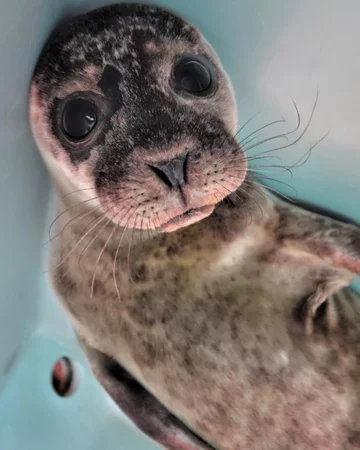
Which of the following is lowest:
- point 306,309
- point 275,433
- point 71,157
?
point 275,433

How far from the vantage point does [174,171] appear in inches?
38.9

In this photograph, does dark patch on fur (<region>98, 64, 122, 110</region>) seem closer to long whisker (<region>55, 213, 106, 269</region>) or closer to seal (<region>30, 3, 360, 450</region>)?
seal (<region>30, 3, 360, 450</region>)

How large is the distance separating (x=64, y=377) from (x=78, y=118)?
96 cm

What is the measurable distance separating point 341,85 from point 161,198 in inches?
27.4

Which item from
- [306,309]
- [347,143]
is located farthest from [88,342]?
[347,143]

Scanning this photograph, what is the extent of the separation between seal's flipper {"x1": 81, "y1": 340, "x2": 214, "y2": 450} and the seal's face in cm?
48

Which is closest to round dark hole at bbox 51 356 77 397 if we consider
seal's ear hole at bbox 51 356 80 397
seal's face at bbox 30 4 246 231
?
seal's ear hole at bbox 51 356 80 397

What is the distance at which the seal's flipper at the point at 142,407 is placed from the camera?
4.81 ft

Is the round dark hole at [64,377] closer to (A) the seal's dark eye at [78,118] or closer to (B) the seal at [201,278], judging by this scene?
(B) the seal at [201,278]

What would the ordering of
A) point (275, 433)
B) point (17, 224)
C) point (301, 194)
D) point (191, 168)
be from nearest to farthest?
point (191, 168) < point (275, 433) < point (17, 224) < point (301, 194)

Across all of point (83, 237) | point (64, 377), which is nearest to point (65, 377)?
point (64, 377)

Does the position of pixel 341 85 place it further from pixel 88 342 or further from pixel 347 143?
pixel 88 342

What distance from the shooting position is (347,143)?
1.51m

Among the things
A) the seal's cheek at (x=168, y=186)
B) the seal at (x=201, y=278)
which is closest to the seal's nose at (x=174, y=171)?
the seal's cheek at (x=168, y=186)
